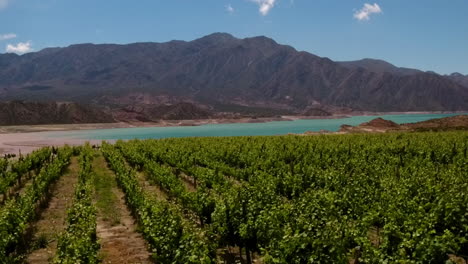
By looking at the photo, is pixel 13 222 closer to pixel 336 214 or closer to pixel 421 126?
pixel 336 214

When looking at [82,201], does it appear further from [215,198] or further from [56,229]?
[215,198]

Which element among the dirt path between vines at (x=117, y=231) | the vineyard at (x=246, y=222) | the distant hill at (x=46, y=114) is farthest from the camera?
the distant hill at (x=46, y=114)

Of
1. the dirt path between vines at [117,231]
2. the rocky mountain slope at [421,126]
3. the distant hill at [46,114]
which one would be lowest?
the dirt path between vines at [117,231]

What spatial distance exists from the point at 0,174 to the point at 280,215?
88.7ft

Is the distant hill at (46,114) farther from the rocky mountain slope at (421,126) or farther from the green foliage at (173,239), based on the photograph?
the green foliage at (173,239)

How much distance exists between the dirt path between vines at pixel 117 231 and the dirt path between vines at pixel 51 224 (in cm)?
180

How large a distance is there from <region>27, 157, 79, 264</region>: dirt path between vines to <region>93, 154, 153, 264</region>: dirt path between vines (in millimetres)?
1803

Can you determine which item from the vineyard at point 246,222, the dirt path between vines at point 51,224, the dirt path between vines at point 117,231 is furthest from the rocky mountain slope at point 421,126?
the dirt path between vines at point 51,224

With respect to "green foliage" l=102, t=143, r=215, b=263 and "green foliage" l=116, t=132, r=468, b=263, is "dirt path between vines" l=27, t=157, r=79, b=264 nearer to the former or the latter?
"green foliage" l=102, t=143, r=215, b=263

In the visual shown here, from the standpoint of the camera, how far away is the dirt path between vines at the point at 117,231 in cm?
1424

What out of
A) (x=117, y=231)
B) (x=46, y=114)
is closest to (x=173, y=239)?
(x=117, y=231)

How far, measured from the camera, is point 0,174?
30719 mm

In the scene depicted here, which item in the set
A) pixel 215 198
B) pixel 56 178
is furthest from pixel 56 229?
pixel 56 178

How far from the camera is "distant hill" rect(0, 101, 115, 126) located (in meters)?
164
